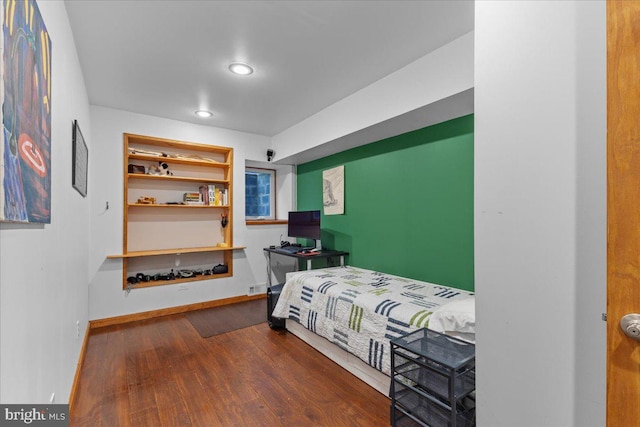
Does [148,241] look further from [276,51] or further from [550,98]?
[550,98]

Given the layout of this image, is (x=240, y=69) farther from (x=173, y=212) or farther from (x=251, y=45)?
(x=173, y=212)

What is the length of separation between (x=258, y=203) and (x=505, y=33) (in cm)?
435

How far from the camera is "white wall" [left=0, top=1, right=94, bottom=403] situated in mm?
856

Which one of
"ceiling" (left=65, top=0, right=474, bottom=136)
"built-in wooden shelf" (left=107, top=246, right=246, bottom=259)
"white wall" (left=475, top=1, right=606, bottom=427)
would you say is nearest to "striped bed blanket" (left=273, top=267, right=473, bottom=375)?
"white wall" (left=475, top=1, right=606, bottom=427)

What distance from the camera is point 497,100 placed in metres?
1.02

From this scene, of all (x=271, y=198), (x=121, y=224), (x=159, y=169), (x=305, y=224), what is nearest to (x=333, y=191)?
(x=305, y=224)

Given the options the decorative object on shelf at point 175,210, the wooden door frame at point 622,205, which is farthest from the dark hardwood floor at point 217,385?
the wooden door frame at point 622,205

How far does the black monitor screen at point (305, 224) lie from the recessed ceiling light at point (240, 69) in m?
1.89

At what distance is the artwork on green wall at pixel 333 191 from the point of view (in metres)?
3.92

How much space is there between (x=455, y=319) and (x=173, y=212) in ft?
12.1

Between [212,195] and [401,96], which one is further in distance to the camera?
[212,195]

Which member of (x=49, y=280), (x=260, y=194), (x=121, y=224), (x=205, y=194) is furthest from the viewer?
(x=260, y=194)

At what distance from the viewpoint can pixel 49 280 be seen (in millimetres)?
1312

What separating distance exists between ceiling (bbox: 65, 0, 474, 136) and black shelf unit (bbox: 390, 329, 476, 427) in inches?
79.6
